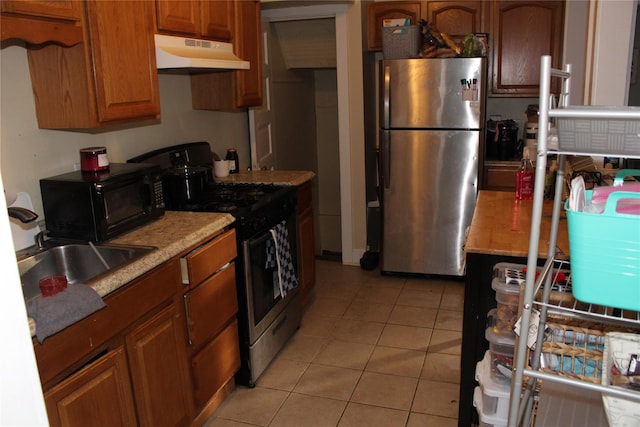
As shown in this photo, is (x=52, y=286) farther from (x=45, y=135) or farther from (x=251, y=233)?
(x=251, y=233)

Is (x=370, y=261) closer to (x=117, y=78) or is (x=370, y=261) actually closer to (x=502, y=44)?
(x=502, y=44)

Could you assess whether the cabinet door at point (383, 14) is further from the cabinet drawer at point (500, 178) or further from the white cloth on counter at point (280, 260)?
the white cloth on counter at point (280, 260)

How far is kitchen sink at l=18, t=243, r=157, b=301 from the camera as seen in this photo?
1.97 metres

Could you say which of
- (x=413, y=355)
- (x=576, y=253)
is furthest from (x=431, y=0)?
(x=576, y=253)

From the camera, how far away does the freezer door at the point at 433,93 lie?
360 cm

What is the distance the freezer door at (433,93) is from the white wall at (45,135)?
54.1 inches

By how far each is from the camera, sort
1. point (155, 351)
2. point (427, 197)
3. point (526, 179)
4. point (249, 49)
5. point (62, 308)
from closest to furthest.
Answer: point (62, 308), point (155, 351), point (526, 179), point (249, 49), point (427, 197)

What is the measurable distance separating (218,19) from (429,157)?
66.5 inches

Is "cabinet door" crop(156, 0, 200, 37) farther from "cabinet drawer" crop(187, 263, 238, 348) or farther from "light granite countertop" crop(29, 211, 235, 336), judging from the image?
"cabinet drawer" crop(187, 263, 238, 348)

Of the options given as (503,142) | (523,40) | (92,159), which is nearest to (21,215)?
(92,159)

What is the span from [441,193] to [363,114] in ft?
2.77

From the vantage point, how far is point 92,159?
229 centimetres

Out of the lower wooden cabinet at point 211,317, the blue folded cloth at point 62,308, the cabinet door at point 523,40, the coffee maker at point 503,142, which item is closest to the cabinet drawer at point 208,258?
the lower wooden cabinet at point 211,317

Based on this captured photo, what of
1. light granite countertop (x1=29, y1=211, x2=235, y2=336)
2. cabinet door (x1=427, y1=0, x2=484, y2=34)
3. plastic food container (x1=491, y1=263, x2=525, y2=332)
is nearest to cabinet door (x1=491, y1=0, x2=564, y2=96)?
cabinet door (x1=427, y1=0, x2=484, y2=34)
